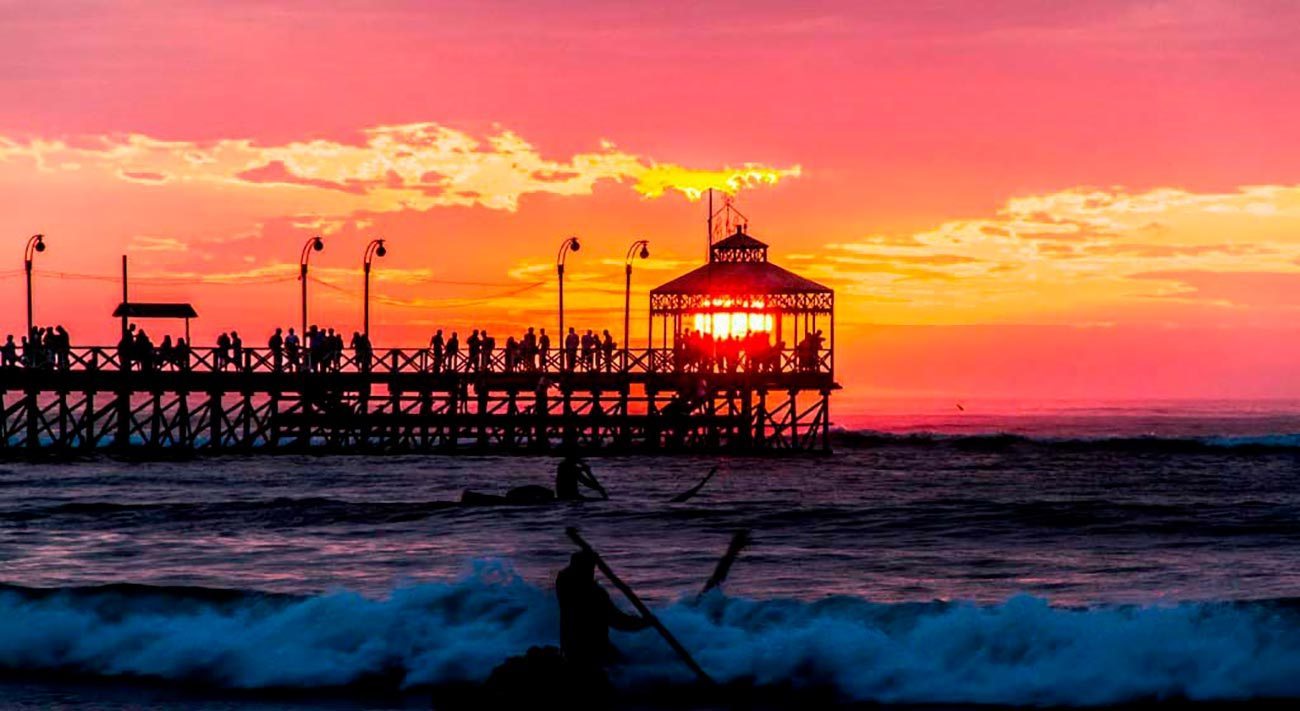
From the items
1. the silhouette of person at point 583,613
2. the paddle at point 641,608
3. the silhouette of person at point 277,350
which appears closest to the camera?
the paddle at point 641,608

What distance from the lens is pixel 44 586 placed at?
76.2ft

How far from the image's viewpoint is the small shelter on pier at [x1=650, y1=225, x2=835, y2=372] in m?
62.1

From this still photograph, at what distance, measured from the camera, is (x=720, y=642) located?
19125 millimetres

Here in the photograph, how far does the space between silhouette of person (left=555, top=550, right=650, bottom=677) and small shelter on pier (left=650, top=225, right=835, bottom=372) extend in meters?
44.3

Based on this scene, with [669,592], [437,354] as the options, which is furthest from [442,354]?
[669,592]

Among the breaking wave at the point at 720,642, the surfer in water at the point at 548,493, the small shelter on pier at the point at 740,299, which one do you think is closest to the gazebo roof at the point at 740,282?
the small shelter on pier at the point at 740,299

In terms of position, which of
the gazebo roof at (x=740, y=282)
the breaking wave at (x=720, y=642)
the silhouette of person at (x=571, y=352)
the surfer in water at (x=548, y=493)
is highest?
the gazebo roof at (x=740, y=282)

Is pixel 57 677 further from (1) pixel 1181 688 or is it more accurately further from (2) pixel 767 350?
(2) pixel 767 350

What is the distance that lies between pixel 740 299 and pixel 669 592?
132 feet

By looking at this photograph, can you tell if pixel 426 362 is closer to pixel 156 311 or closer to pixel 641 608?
pixel 156 311

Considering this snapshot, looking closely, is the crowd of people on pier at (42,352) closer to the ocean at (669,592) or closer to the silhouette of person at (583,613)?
the ocean at (669,592)

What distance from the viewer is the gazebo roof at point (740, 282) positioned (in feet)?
203

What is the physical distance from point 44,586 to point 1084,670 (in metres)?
13.7

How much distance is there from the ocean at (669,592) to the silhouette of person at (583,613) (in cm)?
124
